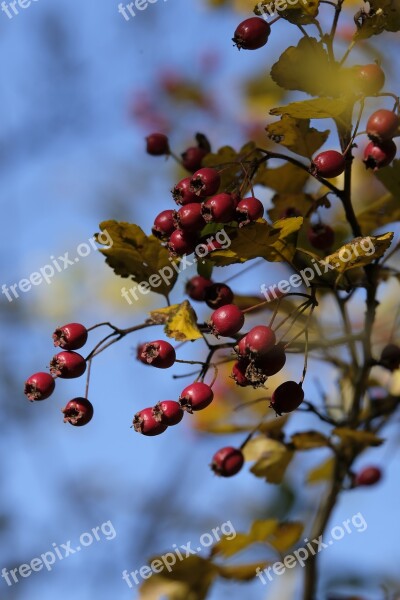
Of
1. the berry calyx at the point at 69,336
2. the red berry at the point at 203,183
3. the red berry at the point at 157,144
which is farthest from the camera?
the red berry at the point at 157,144

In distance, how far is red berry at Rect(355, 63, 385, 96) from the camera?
1.28 m

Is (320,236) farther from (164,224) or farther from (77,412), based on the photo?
(77,412)

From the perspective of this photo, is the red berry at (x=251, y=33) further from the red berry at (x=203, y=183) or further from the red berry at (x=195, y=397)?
the red berry at (x=195, y=397)

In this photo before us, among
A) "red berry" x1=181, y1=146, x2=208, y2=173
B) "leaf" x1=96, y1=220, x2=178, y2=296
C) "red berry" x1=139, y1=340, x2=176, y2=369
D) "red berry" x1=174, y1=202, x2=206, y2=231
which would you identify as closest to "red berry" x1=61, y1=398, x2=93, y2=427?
"red berry" x1=139, y1=340, x2=176, y2=369

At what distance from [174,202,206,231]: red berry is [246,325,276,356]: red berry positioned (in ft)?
0.65

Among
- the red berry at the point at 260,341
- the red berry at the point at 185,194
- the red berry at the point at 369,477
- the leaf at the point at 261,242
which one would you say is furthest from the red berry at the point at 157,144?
the red berry at the point at 369,477

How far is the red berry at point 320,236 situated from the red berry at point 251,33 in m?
0.41

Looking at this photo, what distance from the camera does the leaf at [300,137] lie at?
1.51m

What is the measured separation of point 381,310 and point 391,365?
5.64 feet

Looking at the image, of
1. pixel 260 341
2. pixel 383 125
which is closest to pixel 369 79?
pixel 383 125

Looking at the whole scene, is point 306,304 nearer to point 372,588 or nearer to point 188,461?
point 372,588

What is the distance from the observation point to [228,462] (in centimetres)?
163

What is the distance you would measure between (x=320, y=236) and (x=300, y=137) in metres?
0.22

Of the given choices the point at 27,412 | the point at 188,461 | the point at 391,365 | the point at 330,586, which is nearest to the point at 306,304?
the point at 391,365
